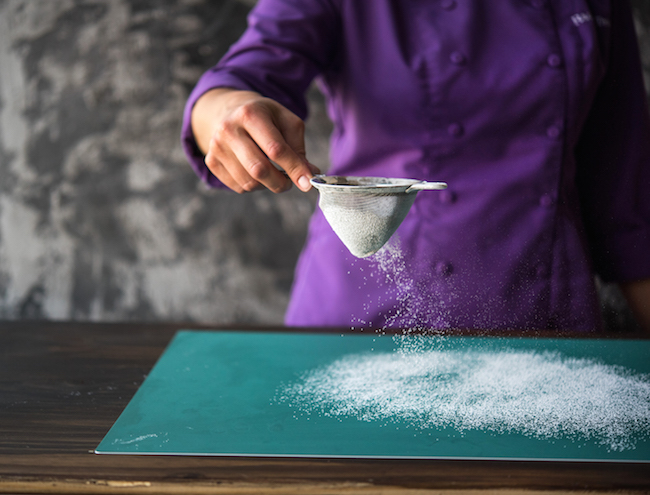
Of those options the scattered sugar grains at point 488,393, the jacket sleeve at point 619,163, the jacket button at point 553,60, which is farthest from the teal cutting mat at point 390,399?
the jacket button at point 553,60

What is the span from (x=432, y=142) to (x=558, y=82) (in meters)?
0.25

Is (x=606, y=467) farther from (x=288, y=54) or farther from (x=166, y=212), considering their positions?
(x=166, y=212)

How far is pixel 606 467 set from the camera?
1.76ft

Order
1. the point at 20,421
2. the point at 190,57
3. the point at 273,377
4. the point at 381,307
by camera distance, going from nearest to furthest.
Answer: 1. the point at 20,421
2. the point at 273,377
3. the point at 381,307
4. the point at 190,57

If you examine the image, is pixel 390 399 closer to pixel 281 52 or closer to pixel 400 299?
pixel 400 299

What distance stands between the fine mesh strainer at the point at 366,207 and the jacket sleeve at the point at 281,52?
29 cm

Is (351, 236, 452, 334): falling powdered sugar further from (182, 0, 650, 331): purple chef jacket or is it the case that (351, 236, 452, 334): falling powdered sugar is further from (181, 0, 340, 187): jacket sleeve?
(181, 0, 340, 187): jacket sleeve

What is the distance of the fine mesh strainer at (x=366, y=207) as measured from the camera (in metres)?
0.68

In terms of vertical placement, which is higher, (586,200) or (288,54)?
(288,54)

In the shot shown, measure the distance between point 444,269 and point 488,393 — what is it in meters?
0.27

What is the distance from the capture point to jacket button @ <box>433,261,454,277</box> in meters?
0.92

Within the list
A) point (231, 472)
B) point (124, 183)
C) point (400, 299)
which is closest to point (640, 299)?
point (400, 299)

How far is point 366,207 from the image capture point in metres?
0.69

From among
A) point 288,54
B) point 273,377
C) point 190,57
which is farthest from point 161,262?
point 273,377
